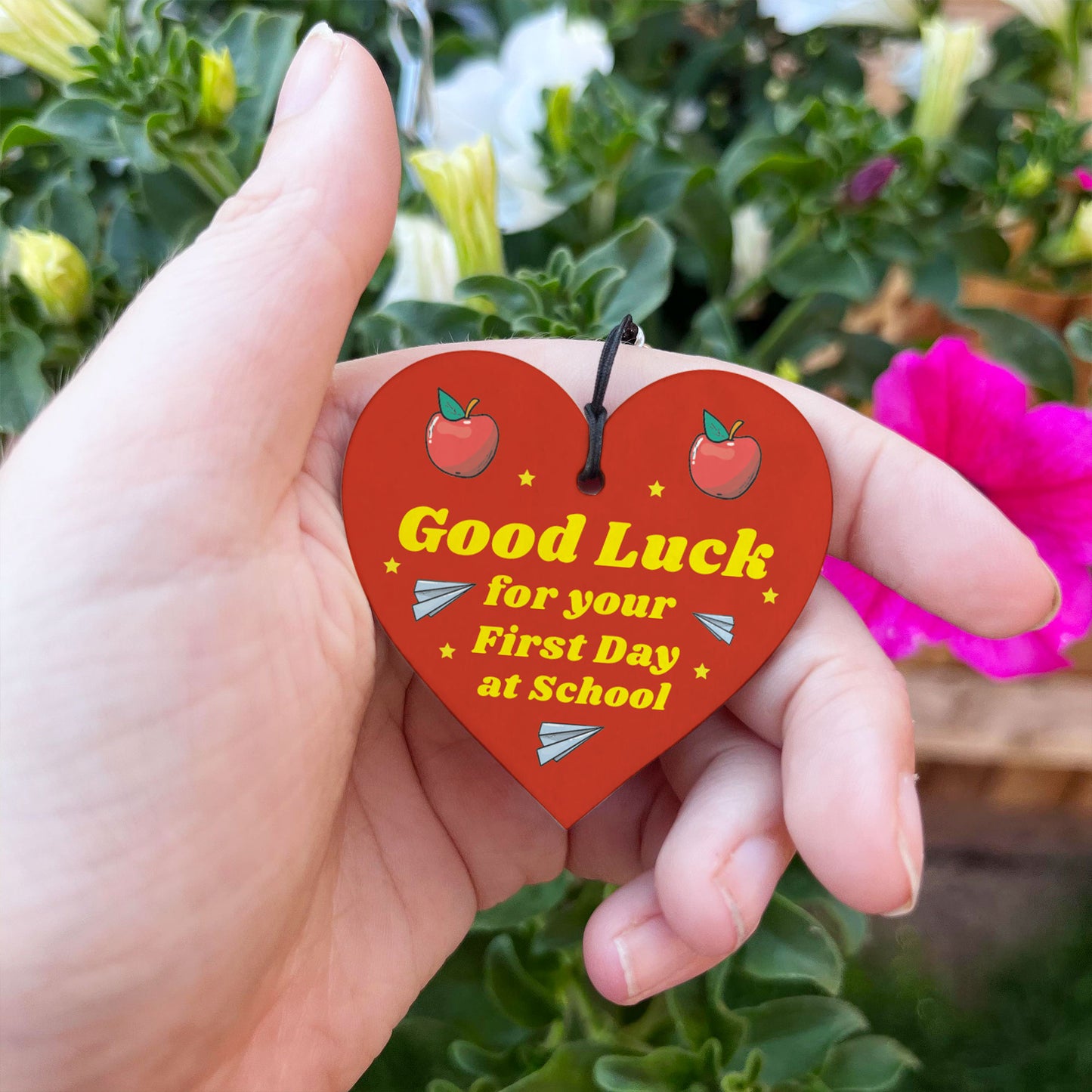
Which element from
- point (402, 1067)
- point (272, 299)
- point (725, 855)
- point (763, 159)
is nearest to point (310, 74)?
point (272, 299)

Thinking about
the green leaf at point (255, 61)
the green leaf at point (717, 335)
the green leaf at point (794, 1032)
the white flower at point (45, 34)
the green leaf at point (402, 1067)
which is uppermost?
the white flower at point (45, 34)

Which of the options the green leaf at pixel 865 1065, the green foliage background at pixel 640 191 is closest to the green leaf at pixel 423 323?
the green foliage background at pixel 640 191

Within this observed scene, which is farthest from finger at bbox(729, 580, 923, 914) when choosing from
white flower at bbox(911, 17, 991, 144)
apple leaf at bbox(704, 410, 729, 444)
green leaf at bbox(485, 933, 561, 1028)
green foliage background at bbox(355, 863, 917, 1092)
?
white flower at bbox(911, 17, 991, 144)

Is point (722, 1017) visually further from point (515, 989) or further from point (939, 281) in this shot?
point (939, 281)

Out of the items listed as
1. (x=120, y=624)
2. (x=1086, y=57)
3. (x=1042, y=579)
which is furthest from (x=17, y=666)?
(x=1086, y=57)

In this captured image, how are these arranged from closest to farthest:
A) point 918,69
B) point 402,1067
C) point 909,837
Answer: point 909,837, point 918,69, point 402,1067

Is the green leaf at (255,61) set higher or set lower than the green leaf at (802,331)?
higher

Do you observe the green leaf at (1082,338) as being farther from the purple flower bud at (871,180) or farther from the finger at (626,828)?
the finger at (626,828)

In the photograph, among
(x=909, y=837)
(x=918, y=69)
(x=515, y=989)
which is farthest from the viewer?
(x=918, y=69)
